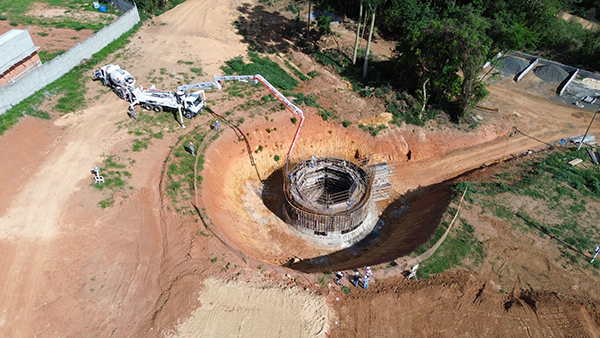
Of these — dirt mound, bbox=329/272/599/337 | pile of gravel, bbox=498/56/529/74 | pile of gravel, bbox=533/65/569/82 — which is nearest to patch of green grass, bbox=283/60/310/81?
pile of gravel, bbox=498/56/529/74

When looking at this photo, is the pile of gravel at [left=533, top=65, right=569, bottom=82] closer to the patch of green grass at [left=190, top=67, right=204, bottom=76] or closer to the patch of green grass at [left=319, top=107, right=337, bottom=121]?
the patch of green grass at [left=319, top=107, right=337, bottom=121]

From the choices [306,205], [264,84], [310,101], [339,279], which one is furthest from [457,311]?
[310,101]

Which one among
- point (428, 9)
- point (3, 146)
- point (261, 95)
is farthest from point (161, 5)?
point (428, 9)

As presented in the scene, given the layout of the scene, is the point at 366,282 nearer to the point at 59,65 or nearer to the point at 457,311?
the point at 457,311

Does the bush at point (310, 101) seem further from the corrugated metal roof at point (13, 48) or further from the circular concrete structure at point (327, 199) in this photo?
the corrugated metal roof at point (13, 48)

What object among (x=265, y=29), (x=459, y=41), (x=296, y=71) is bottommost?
(x=296, y=71)
